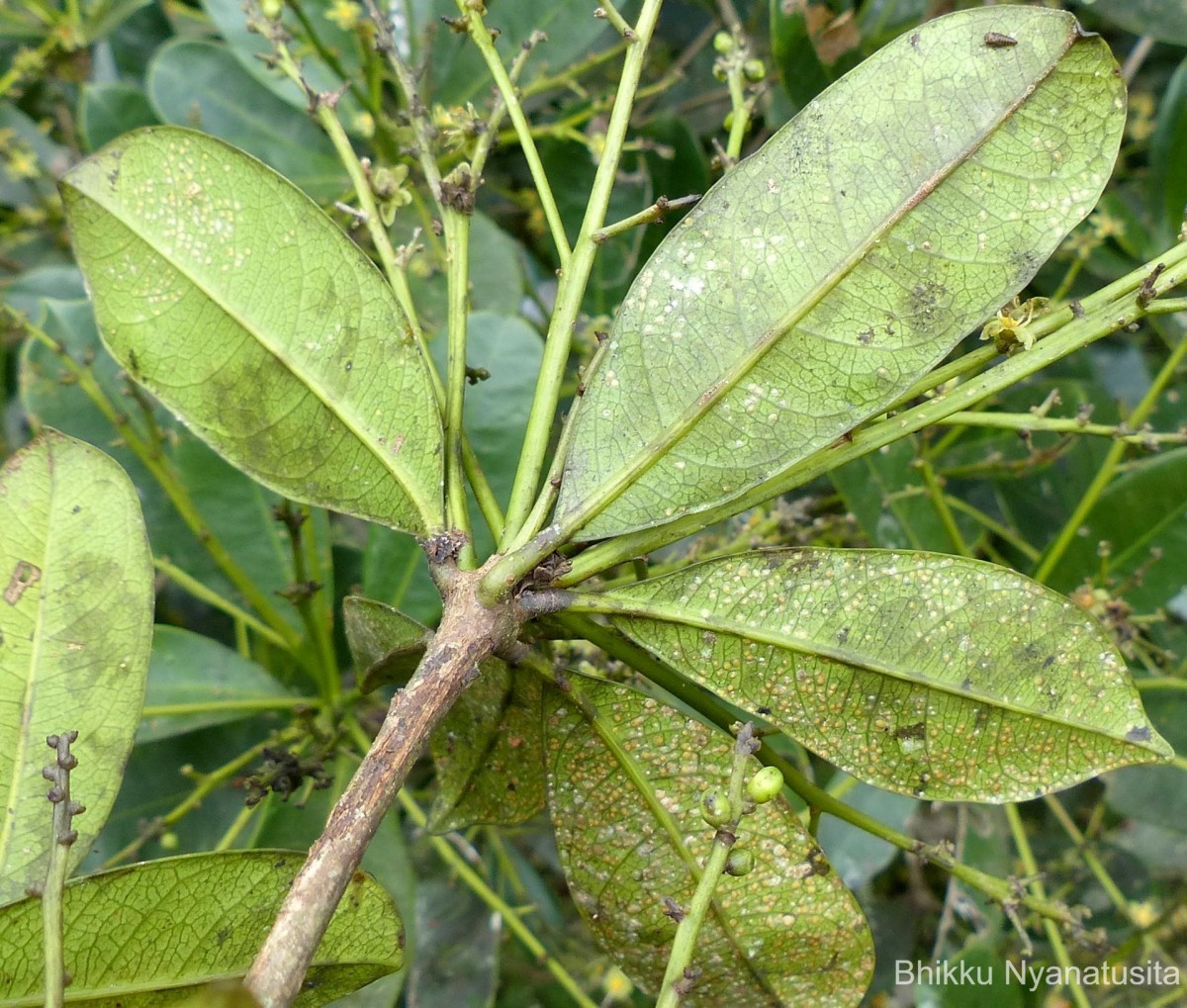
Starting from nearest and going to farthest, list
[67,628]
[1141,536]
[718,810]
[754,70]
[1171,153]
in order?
[718,810] → [67,628] → [754,70] → [1141,536] → [1171,153]

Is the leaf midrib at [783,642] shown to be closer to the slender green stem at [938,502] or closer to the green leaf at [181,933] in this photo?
the green leaf at [181,933]

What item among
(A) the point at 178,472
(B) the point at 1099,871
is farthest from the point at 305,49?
(B) the point at 1099,871

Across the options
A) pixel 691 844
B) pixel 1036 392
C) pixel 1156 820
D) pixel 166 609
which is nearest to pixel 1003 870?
pixel 1156 820

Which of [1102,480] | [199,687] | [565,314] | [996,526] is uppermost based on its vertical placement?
[565,314]

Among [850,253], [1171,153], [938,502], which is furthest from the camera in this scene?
[1171,153]

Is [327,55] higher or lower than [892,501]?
higher

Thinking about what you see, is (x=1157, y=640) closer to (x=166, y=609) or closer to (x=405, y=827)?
(x=405, y=827)

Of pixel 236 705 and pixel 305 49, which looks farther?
pixel 305 49

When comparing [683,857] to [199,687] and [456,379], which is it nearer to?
[456,379]


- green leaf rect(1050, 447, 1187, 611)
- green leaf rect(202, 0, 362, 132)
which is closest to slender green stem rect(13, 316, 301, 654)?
green leaf rect(202, 0, 362, 132)
